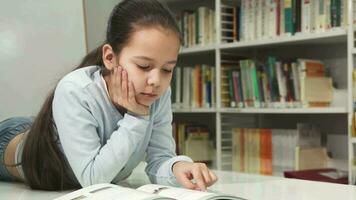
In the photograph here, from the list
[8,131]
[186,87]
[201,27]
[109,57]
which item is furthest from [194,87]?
[109,57]

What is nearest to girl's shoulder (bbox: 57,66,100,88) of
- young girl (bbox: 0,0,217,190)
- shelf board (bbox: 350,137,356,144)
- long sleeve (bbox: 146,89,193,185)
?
young girl (bbox: 0,0,217,190)

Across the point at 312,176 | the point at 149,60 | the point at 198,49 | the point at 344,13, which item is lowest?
the point at 312,176

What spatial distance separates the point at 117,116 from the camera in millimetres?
1095

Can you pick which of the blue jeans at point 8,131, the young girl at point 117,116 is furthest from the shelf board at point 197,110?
the young girl at point 117,116

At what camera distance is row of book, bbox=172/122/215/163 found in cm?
275

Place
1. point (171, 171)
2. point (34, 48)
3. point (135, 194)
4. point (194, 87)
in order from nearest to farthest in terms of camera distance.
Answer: point (135, 194)
point (171, 171)
point (34, 48)
point (194, 87)

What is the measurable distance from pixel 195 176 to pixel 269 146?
5.06ft

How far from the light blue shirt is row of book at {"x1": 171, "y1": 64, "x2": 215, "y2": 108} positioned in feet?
4.95

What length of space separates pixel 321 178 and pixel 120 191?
4.69ft

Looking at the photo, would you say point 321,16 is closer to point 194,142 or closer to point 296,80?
point 296,80

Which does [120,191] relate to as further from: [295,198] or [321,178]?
[321,178]

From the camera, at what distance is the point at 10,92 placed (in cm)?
213

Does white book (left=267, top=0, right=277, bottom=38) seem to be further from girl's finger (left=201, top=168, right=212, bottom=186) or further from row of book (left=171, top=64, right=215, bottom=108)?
girl's finger (left=201, top=168, right=212, bottom=186)

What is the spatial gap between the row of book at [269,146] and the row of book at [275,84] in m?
0.16
